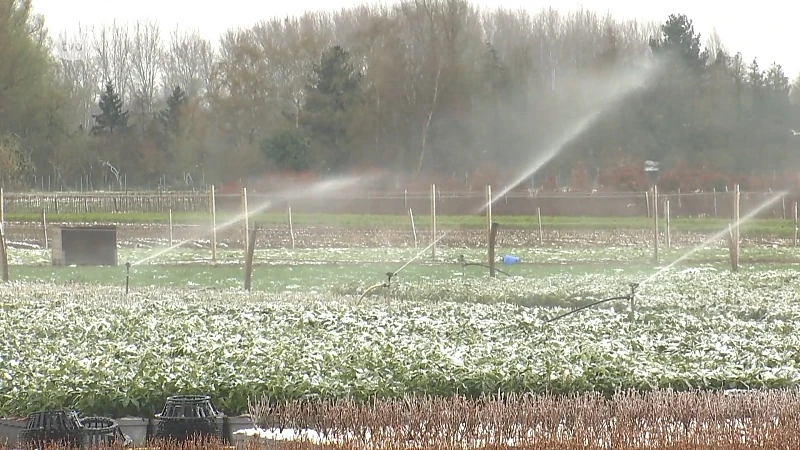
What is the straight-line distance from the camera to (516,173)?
61.4 meters

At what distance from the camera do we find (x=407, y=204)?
51.2m

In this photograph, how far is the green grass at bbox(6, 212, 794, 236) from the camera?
4569cm

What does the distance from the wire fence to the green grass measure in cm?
98

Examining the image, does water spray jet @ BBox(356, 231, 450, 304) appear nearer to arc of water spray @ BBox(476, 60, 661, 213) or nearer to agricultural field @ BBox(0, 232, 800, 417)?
agricultural field @ BBox(0, 232, 800, 417)

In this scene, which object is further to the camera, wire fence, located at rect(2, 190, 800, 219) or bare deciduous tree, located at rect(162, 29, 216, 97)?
bare deciduous tree, located at rect(162, 29, 216, 97)

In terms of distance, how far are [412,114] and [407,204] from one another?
13.5m

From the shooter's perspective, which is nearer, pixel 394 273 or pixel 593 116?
pixel 394 273

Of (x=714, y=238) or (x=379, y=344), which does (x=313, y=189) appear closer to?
(x=714, y=238)

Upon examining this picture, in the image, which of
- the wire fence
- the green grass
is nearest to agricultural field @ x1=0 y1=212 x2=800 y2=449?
the green grass

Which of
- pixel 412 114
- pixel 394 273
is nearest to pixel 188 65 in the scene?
pixel 412 114

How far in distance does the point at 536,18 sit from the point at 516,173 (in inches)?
1002

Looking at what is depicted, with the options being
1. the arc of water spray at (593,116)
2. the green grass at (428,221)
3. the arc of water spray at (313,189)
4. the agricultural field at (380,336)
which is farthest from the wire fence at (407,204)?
the agricultural field at (380,336)

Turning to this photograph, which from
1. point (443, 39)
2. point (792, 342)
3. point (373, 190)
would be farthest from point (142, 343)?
point (443, 39)

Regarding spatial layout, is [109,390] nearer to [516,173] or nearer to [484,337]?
[484,337]
